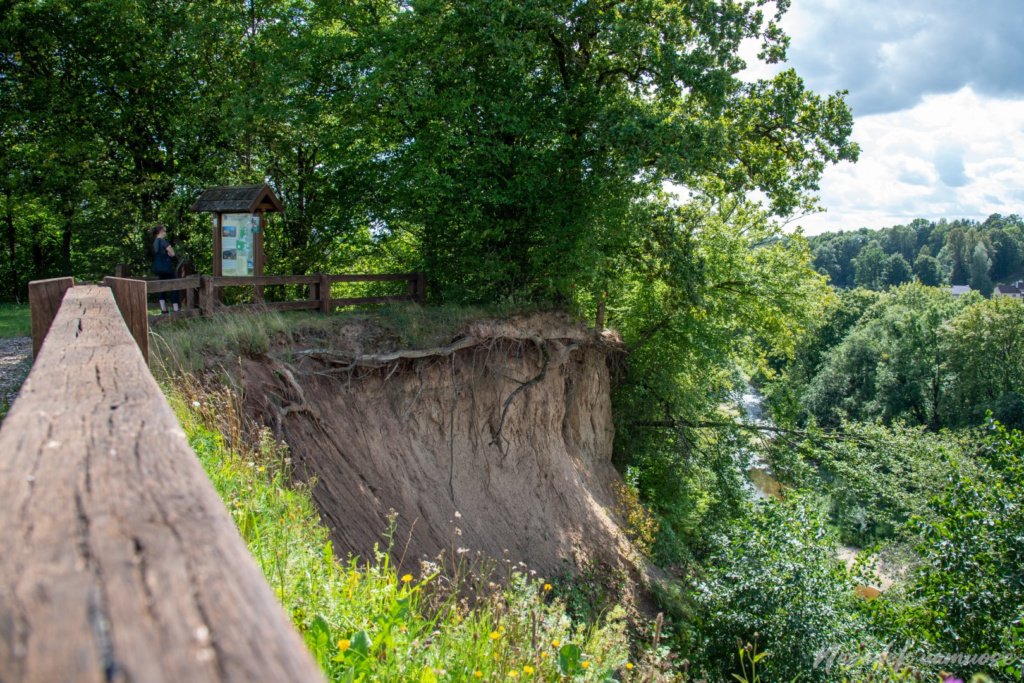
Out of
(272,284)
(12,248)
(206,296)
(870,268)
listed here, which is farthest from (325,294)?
(870,268)

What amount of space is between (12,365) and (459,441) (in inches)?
289

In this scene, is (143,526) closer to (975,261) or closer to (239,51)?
(239,51)

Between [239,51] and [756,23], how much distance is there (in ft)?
43.4

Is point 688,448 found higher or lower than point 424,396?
lower

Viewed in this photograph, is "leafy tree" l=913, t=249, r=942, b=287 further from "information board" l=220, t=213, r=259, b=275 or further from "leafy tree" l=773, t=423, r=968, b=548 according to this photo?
"information board" l=220, t=213, r=259, b=275

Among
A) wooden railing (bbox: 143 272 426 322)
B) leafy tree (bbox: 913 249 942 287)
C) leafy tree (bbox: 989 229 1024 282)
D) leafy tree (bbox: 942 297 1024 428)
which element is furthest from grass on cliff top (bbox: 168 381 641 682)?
leafy tree (bbox: 989 229 1024 282)

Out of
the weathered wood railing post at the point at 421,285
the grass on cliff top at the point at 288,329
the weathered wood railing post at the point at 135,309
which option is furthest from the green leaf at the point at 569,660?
the weathered wood railing post at the point at 421,285

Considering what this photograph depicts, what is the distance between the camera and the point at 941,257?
132750 millimetres

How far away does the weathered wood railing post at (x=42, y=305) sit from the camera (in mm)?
4176

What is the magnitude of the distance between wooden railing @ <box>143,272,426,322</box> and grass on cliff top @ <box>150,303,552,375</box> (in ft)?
1.13

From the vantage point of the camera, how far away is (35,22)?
60.5ft

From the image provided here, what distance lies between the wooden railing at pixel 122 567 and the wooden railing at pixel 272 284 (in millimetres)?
9726

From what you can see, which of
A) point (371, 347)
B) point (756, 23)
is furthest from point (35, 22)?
point (756, 23)

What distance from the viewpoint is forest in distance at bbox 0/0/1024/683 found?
38.9ft
